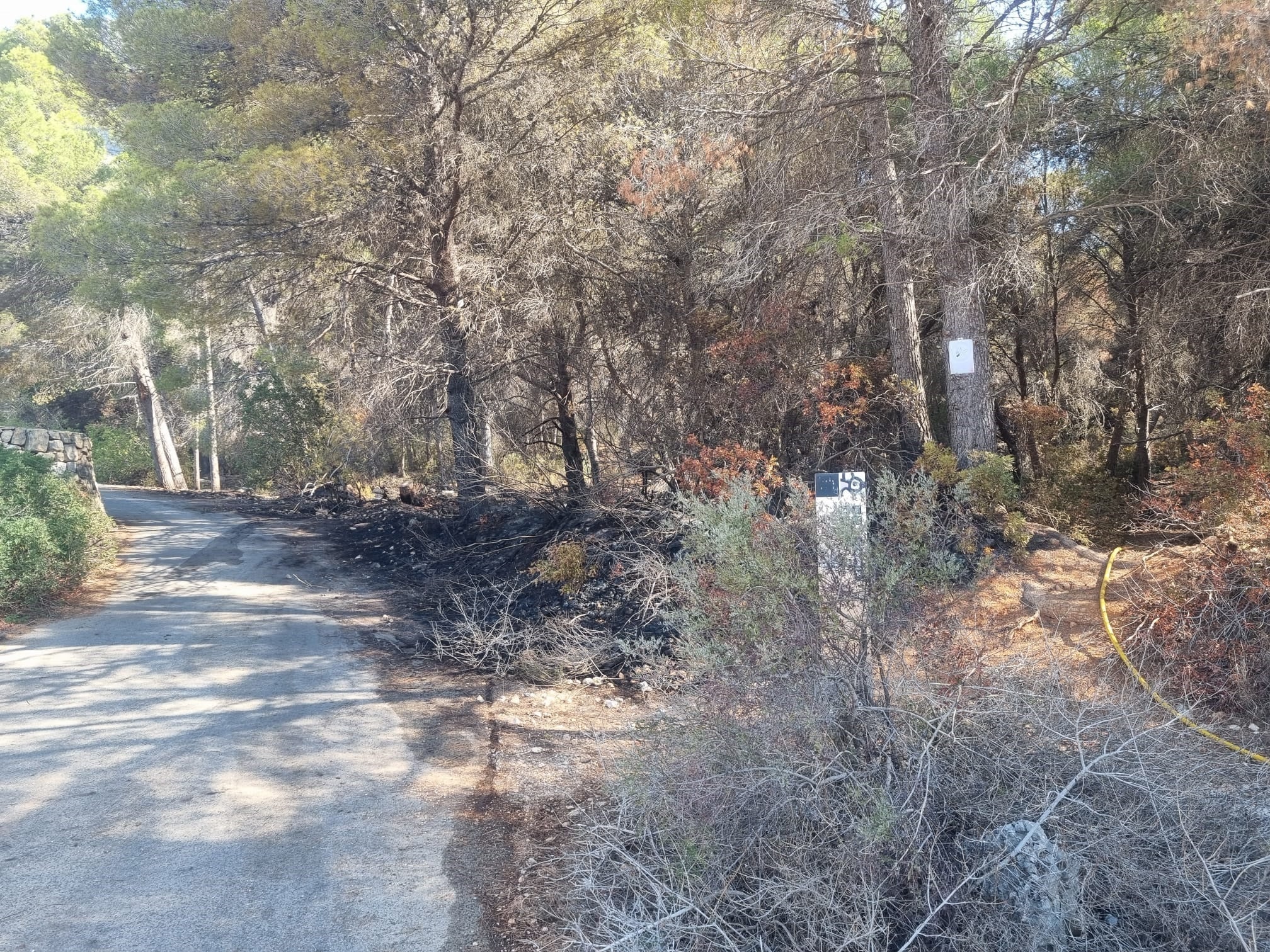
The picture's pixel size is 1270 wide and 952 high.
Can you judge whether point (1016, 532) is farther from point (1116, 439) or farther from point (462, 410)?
point (462, 410)

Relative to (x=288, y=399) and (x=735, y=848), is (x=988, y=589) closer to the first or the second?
(x=735, y=848)

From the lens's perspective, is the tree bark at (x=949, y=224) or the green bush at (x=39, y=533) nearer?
the tree bark at (x=949, y=224)

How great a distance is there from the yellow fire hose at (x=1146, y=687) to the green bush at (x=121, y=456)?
114 feet

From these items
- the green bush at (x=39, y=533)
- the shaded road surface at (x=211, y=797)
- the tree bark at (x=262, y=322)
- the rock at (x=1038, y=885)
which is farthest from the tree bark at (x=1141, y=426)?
the green bush at (x=39, y=533)

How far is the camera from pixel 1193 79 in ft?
35.9

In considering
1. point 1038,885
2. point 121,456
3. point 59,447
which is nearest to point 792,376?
point 1038,885

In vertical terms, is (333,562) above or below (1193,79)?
below

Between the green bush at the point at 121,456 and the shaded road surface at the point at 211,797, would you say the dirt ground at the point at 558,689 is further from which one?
the green bush at the point at 121,456

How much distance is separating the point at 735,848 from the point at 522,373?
10.6m

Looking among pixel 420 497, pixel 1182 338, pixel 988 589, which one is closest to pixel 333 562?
pixel 420 497

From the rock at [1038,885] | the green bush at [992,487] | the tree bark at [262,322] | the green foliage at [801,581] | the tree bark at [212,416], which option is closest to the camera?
the rock at [1038,885]

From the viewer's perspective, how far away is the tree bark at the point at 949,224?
10586 millimetres

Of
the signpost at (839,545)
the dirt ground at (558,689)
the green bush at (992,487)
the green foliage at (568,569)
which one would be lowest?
the dirt ground at (558,689)

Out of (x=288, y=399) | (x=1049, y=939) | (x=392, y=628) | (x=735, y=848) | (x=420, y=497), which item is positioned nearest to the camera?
(x=1049, y=939)
